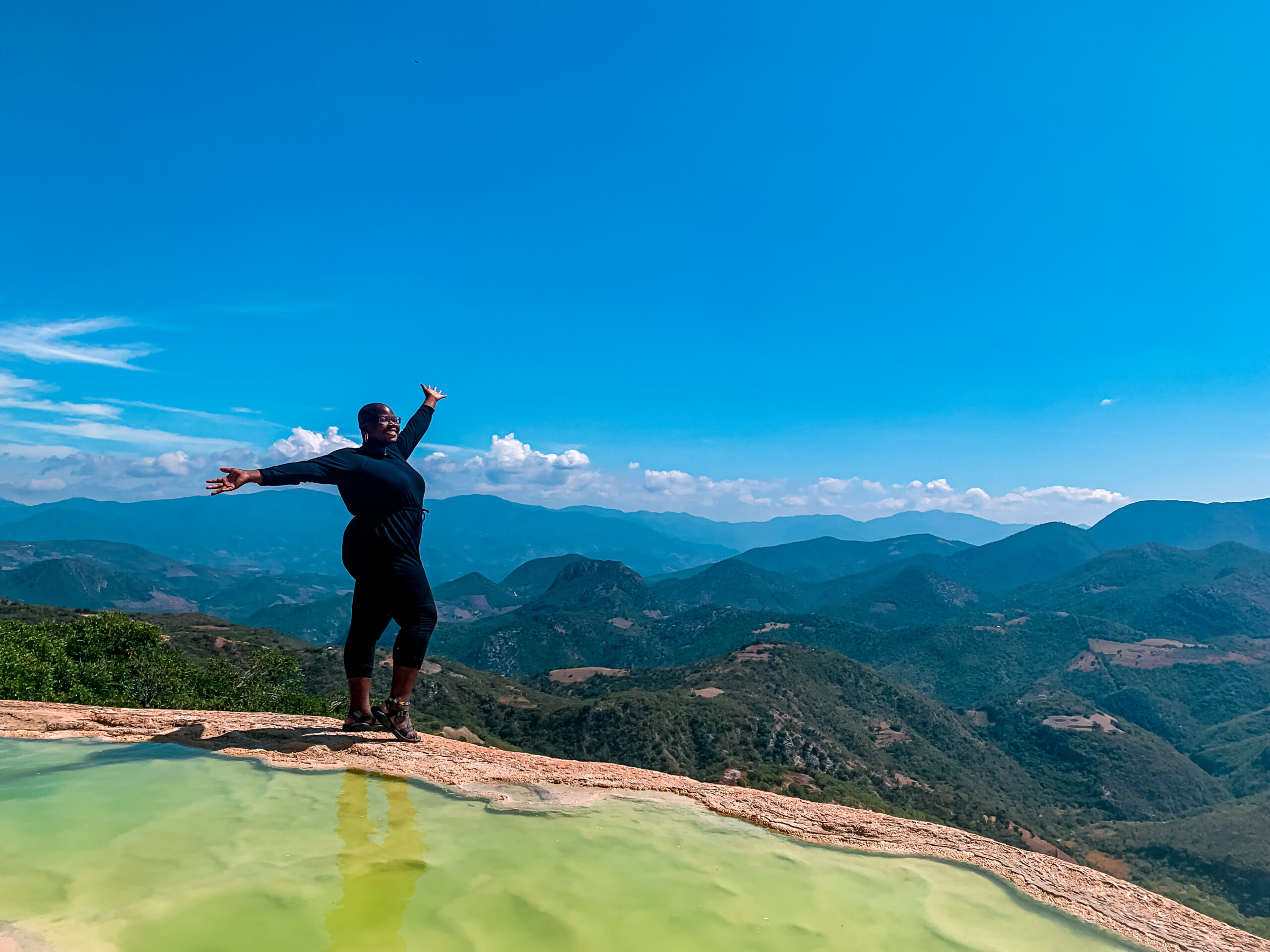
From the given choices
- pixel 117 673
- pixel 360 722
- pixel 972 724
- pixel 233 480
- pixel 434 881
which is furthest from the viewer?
pixel 972 724

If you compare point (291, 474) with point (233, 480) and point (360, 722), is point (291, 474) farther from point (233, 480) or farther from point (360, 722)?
point (360, 722)

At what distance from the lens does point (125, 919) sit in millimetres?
2979

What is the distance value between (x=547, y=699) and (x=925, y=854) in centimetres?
9807

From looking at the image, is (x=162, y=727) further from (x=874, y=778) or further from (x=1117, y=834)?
(x=1117, y=834)

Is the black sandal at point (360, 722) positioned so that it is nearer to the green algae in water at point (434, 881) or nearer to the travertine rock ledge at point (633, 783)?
the travertine rock ledge at point (633, 783)

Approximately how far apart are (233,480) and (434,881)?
357 centimetres

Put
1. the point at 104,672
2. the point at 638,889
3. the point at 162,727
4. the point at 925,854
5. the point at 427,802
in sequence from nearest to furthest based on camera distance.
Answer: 1. the point at 638,889
2. the point at 925,854
3. the point at 427,802
4. the point at 162,727
5. the point at 104,672

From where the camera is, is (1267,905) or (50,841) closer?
(50,841)

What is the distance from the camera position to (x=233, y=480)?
17.7ft

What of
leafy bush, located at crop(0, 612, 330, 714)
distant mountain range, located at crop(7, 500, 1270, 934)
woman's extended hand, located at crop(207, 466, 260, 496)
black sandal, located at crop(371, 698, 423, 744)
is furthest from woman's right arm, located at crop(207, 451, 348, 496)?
distant mountain range, located at crop(7, 500, 1270, 934)

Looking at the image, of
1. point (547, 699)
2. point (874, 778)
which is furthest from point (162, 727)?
point (547, 699)

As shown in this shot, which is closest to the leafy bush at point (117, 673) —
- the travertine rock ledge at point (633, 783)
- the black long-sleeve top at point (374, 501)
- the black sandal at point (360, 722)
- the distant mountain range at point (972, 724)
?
the travertine rock ledge at point (633, 783)

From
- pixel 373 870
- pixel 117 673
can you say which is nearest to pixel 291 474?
pixel 373 870

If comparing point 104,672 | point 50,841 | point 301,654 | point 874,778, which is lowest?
point 874,778
